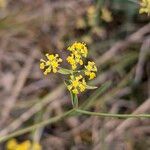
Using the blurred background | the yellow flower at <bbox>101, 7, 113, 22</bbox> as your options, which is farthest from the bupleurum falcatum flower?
the yellow flower at <bbox>101, 7, 113, 22</bbox>

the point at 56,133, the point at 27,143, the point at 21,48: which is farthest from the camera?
the point at 21,48

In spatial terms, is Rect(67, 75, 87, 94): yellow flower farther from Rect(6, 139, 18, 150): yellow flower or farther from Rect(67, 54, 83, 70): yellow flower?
Rect(6, 139, 18, 150): yellow flower

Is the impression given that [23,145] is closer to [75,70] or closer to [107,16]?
[107,16]

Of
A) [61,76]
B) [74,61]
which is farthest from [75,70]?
[61,76]

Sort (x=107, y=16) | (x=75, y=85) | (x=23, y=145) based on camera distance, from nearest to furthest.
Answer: (x=75, y=85)
(x=23, y=145)
(x=107, y=16)

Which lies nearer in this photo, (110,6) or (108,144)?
(108,144)

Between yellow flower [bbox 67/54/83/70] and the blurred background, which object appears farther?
the blurred background

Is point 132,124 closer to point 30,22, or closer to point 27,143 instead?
point 27,143

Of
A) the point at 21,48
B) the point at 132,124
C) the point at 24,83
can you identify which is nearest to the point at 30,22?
the point at 21,48
